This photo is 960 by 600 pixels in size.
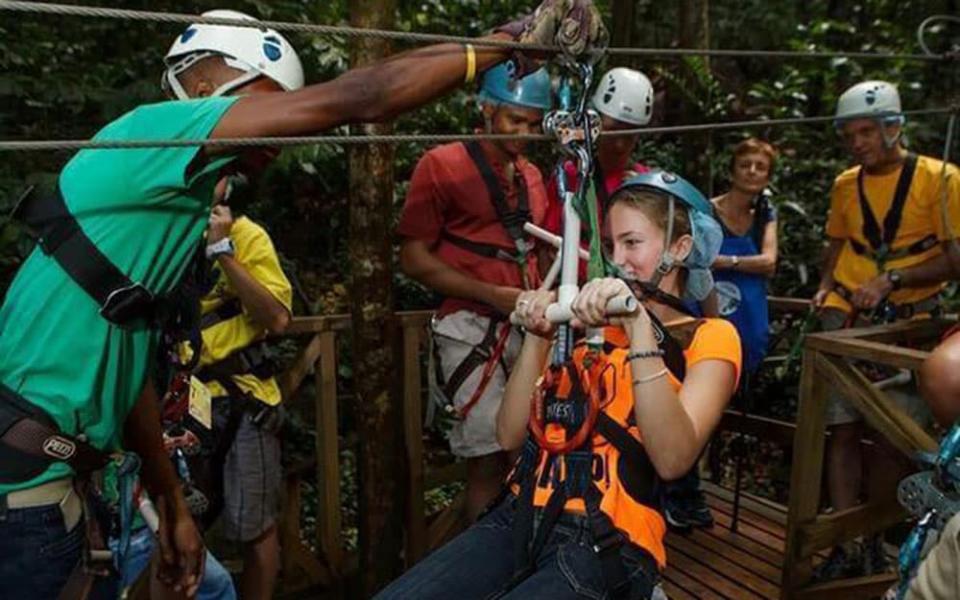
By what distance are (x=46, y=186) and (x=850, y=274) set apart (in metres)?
4.12

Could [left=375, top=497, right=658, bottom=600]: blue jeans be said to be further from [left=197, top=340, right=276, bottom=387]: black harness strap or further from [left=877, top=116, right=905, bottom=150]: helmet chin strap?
[left=877, top=116, right=905, bottom=150]: helmet chin strap

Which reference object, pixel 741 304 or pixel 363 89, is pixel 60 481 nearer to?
pixel 363 89

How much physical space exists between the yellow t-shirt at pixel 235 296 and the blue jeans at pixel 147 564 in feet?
2.19

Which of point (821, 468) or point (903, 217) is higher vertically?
point (903, 217)

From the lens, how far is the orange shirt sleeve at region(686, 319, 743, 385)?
2.18 metres

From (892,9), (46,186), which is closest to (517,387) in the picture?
(46,186)

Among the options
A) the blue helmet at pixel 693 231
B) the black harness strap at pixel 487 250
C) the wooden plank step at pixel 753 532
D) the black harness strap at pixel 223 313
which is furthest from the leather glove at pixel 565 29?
the wooden plank step at pixel 753 532

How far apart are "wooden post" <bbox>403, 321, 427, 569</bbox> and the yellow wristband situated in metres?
2.30

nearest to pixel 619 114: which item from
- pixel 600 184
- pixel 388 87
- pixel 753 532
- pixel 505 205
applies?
pixel 600 184

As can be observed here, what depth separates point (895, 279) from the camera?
4164mm

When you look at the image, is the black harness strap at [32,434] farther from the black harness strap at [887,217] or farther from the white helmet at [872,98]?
the white helmet at [872,98]

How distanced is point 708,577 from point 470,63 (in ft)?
10.4

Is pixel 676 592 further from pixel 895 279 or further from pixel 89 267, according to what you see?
pixel 89 267

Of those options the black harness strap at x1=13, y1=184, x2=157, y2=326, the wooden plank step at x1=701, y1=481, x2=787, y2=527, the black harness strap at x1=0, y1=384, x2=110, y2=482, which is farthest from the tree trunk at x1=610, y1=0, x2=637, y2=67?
the black harness strap at x1=0, y1=384, x2=110, y2=482
